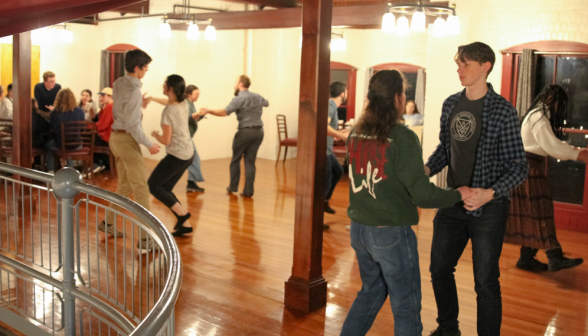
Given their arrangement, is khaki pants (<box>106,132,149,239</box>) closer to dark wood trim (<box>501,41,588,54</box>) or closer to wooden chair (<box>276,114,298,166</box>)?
dark wood trim (<box>501,41,588,54</box>)

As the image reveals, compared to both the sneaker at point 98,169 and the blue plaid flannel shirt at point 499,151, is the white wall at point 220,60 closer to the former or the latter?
the sneaker at point 98,169

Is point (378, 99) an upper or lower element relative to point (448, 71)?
lower

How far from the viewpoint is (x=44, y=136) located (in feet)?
27.2

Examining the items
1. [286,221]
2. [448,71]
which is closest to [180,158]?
[286,221]

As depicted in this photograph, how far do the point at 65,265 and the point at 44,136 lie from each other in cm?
596

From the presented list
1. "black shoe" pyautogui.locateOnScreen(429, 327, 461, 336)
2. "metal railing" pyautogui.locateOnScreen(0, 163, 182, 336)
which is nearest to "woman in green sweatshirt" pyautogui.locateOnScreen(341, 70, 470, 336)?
"black shoe" pyautogui.locateOnScreen(429, 327, 461, 336)

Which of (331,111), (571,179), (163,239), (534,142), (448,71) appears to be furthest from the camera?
(448,71)

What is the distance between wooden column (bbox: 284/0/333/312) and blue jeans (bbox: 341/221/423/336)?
1.04 meters

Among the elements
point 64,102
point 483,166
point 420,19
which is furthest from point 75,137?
point 483,166

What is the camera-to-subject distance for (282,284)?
4297mm

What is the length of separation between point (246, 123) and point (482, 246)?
4.96 m

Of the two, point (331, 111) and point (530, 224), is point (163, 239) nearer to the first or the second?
point (530, 224)

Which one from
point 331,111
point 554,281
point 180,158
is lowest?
point 554,281

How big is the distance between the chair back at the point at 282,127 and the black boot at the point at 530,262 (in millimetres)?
6640
